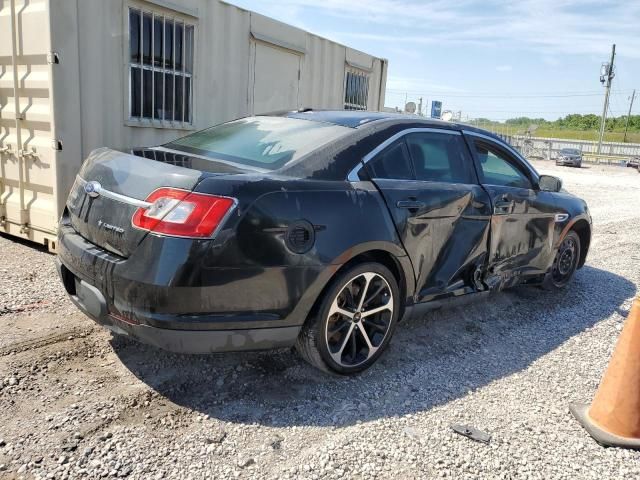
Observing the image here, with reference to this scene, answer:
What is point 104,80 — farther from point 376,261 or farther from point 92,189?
point 376,261

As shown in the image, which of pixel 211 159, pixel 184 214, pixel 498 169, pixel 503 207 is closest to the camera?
pixel 184 214

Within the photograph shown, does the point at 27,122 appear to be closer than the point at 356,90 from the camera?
Yes

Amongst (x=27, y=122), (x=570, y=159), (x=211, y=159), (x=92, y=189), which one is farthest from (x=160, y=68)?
(x=570, y=159)

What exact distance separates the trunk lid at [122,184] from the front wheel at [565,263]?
3809 mm

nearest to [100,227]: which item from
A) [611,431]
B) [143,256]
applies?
[143,256]

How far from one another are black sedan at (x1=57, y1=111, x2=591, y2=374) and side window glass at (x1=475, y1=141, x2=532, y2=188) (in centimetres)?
4

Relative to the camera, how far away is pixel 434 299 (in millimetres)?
3871

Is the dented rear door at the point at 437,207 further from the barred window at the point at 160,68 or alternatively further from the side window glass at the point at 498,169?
the barred window at the point at 160,68

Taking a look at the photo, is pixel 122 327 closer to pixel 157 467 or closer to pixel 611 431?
pixel 157 467

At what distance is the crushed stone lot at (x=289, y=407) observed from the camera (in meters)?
2.57

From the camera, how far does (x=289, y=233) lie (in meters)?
2.89

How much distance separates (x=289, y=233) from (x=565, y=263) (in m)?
3.90

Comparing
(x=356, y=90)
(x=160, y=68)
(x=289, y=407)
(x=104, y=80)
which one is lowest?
(x=289, y=407)

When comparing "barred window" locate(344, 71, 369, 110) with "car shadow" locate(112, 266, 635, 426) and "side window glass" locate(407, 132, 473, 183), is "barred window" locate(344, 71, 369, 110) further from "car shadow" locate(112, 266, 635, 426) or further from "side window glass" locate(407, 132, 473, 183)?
"car shadow" locate(112, 266, 635, 426)
